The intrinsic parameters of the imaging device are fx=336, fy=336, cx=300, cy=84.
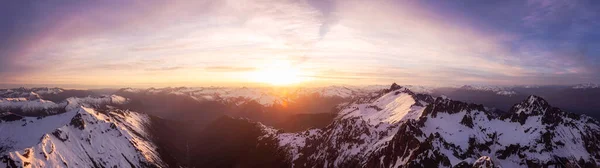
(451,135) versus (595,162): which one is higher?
(451,135)

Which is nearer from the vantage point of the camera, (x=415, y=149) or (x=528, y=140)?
(x=415, y=149)

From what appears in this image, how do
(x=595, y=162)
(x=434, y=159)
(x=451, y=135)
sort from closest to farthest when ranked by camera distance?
(x=434, y=159)
(x=595, y=162)
(x=451, y=135)

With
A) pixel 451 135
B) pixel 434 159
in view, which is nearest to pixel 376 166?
pixel 434 159

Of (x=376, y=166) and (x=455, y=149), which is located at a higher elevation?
(x=455, y=149)

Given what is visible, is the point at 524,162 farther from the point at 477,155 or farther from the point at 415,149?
the point at 415,149

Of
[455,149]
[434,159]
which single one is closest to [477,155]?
[455,149]

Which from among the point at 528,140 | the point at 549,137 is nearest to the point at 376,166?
the point at 528,140

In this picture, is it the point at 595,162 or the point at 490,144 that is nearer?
the point at 595,162

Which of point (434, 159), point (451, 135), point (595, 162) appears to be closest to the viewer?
point (434, 159)

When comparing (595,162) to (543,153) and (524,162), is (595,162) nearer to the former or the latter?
(543,153)
